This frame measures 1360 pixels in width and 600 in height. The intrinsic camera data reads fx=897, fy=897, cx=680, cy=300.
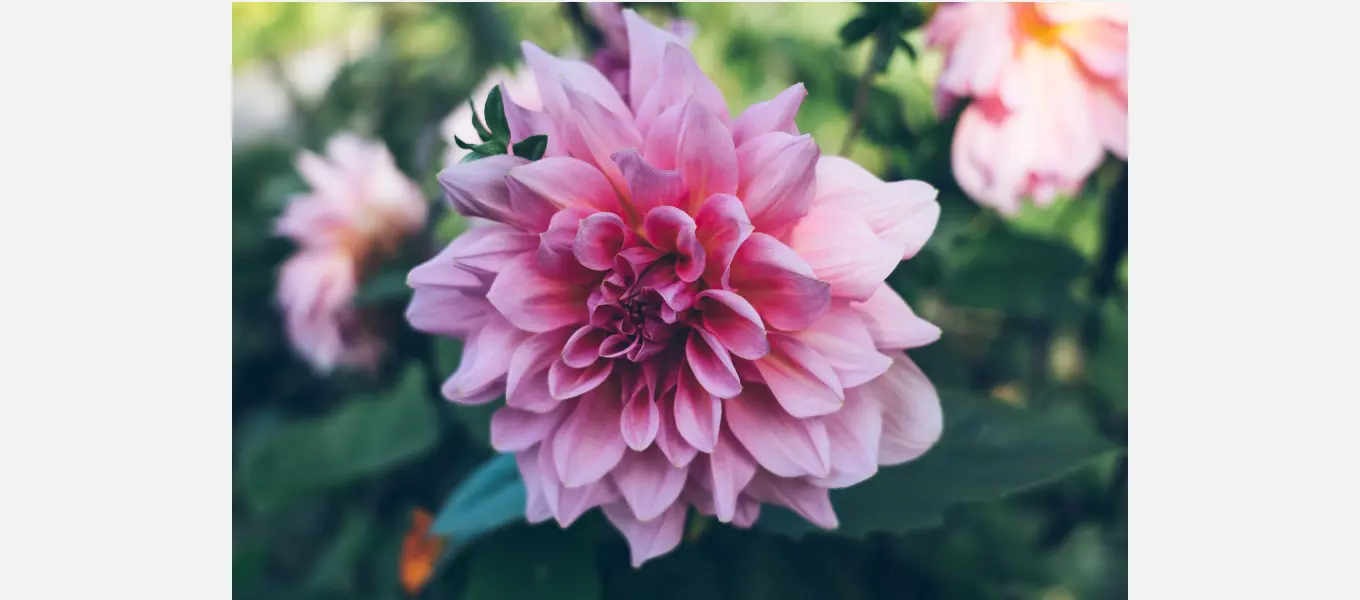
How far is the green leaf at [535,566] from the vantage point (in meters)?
0.42

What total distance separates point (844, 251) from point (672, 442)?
88 millimetres

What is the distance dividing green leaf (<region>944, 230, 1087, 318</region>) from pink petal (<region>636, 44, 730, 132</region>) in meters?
0.26

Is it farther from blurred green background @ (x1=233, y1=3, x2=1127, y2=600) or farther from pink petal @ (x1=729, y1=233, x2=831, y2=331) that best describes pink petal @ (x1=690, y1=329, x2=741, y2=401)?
blurred green background @ (x1=233, y1=3, x2=1127, y2=600)

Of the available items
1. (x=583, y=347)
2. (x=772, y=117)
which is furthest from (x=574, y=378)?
(x=772, y=117)

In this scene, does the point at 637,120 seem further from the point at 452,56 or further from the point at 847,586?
the point at 452,56

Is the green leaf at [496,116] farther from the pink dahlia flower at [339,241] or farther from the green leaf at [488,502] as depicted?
the pink dahlia flower at [339,241]

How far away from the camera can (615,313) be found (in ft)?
1.02

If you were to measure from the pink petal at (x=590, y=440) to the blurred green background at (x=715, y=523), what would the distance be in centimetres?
13

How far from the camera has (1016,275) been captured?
536 mm

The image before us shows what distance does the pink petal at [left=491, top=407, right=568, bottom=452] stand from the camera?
320mm

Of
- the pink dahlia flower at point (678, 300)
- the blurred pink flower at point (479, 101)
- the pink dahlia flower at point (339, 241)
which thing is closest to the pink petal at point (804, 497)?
the pink dahlia flower at point (678, 300)

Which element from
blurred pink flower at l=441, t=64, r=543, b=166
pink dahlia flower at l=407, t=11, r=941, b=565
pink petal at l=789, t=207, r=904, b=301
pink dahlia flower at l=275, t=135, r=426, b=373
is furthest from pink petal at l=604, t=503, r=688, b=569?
pink dahlia flower at l=275, t=135, r=426, b=373

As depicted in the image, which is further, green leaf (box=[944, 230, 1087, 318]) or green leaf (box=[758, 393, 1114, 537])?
green leaf (box=[944, 230, 1087, 318])
